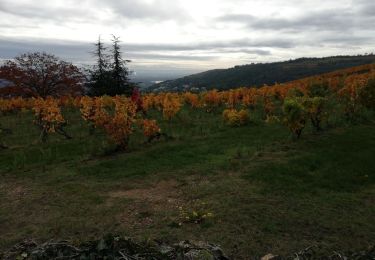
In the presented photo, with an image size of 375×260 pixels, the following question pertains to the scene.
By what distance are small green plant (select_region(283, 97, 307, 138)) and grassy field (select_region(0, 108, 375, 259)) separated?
545 millimetres

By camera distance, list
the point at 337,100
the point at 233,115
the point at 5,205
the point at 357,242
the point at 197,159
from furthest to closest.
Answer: the point at 337,100, the point at 233,115, the point at 197,159, the point at 5,205, the point at 357,242

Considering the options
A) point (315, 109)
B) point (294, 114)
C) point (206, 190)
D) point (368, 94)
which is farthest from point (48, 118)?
point (368, 94)

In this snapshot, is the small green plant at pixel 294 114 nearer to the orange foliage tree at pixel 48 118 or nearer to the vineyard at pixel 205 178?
the vineyard at pixel 205 178

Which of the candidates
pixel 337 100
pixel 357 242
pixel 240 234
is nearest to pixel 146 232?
pixel 240 234

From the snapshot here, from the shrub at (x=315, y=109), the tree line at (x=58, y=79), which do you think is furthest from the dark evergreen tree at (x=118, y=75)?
the shrub at (x=315, y=109)

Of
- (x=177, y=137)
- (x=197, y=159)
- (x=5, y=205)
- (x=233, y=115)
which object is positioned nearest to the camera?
(x=5, y=205)

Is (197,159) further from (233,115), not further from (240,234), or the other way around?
(233,115)

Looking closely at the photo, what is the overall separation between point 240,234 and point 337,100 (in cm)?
1719

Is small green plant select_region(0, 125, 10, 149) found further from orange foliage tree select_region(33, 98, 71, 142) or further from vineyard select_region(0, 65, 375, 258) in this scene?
orange foliage tree select_region(33, 98, 71, 142)

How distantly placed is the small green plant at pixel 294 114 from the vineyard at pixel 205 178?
1.5 inches

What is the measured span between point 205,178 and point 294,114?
4986 mm

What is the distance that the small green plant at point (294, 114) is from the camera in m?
13.7

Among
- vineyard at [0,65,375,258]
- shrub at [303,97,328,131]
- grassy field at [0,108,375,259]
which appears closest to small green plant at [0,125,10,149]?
vineyard at [0,65,375,258]

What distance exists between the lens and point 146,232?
716 centimetres
